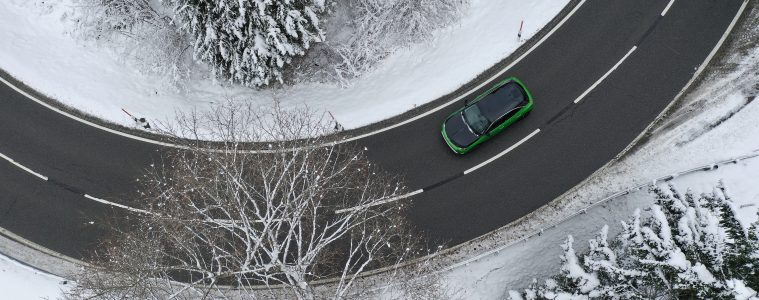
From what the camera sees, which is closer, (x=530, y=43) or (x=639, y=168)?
(x=639, y=168)

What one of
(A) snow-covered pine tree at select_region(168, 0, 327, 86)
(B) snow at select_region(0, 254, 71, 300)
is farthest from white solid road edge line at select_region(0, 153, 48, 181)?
(A) snow-covered pine tree at select_region(168, 0, 327, 86)

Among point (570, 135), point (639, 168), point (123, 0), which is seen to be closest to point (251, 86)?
point (123, 0)

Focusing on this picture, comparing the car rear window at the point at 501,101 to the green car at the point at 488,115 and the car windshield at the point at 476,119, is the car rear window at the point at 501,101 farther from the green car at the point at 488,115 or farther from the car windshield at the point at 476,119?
the car windshield at the point at 476,119

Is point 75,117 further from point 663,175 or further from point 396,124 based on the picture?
point 663,175

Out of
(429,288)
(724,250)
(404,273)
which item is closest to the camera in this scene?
(724,250)

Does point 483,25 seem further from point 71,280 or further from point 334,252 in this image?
point 71,280

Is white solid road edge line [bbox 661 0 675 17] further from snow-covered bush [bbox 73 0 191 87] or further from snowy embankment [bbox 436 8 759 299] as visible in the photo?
snow-covered bush [bbox 73 0 191 87]

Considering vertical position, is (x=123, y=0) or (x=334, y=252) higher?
(x=123, y=0)
